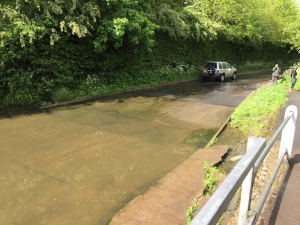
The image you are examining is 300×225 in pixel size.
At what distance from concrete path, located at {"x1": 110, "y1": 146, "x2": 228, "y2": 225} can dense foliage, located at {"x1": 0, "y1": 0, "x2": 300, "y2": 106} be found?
806 centimetres

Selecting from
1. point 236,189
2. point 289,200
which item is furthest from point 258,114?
point 236,189

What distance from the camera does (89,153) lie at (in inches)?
258

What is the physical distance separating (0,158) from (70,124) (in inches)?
112

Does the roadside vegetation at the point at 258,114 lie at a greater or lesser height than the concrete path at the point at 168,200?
greater

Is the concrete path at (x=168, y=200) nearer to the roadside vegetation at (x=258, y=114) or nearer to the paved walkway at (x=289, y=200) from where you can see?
the paved walkway at (x=289, y=200)

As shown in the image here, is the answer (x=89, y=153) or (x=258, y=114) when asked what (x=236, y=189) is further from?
(x=258, y=114)

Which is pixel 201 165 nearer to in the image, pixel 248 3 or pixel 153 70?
pixel 153 70

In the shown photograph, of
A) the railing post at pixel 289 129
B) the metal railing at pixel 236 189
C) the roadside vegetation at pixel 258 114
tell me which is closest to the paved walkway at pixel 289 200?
the railing post at pixel 289 129

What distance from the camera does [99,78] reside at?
1433 centimetres

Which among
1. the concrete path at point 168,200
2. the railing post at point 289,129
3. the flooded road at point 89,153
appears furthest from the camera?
the flooded road at point 89,153

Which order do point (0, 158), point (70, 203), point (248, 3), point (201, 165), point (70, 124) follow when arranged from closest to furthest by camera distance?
point (70, 203)
point (201, 165)
point (0, 158)
point (70, 124)
point (248, 3)

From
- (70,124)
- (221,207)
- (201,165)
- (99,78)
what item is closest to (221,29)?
(99,78)

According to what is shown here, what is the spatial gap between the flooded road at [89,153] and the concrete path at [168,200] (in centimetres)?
38

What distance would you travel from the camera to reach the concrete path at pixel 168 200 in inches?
152
